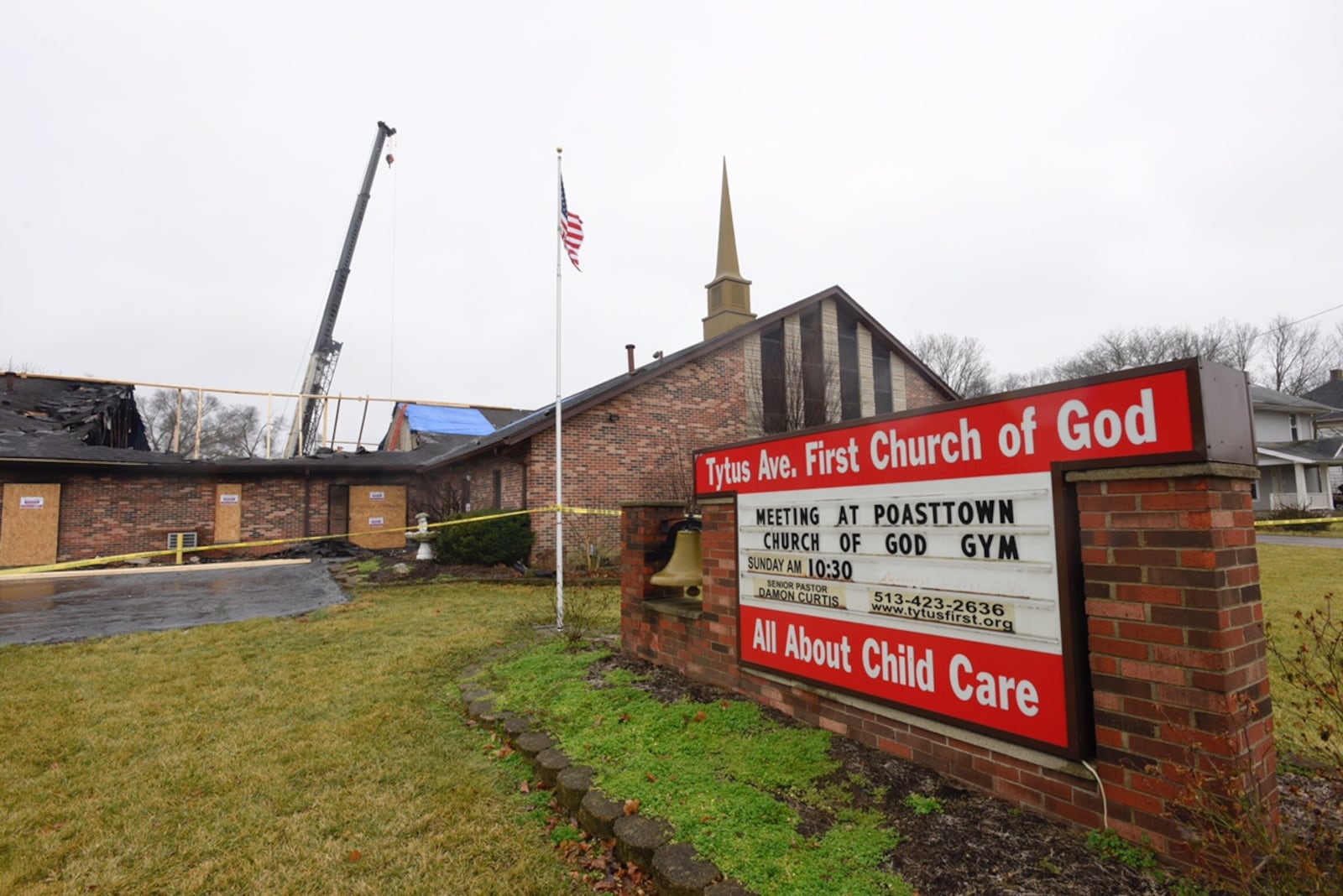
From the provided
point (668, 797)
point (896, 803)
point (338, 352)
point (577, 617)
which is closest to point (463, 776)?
point (668, 797)

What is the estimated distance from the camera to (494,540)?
45.2 feet

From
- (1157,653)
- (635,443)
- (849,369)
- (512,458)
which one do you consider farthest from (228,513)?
(1157,653)

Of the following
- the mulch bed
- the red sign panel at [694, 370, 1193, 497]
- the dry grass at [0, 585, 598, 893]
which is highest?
the red sign panel at [694, 370, 1193, 497]

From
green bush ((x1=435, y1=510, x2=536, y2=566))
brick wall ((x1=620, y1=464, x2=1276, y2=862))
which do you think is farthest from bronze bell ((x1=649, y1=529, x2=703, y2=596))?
green bush ((x1=435, y1=510, x2=536, y2=566))

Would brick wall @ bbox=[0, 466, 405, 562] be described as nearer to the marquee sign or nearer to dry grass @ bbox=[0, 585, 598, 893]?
dry grass @ bbox=[0, 585, 598, 893]

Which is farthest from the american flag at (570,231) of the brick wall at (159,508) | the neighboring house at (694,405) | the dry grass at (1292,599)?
the brick wall at (159,508)

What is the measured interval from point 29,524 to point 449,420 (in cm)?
1554

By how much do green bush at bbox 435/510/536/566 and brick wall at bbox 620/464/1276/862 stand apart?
1195 cm

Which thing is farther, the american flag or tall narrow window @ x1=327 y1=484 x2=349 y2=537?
tall narrow window @ x1=327 y1=484 x2=349 y2=537

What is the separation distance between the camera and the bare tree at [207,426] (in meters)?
41.9

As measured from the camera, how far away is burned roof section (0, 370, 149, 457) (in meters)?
18.0

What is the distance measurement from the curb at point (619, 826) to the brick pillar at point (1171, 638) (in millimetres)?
1521

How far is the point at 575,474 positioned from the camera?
1478cm

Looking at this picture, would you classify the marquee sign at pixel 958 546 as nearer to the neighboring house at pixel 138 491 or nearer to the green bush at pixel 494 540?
the green bush at pixel 494 540
